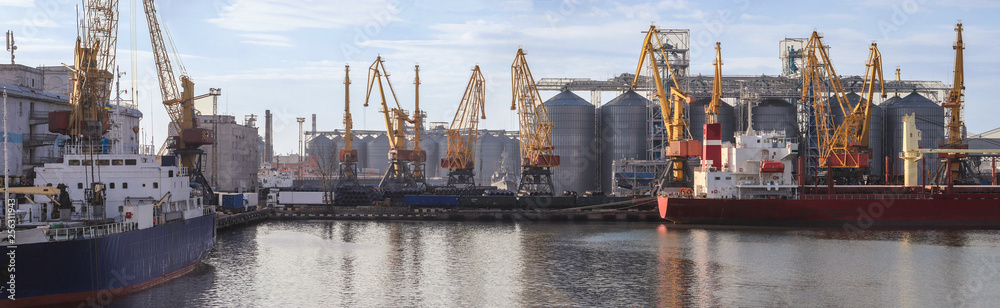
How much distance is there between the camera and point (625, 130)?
359ft

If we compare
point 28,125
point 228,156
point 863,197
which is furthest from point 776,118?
point 28,125

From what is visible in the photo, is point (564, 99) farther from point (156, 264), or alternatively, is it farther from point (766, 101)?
point (156, 264)

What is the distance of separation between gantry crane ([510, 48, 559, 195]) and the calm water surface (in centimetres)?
3094

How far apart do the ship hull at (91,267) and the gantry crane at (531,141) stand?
6005cm

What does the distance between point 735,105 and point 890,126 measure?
20.4 metres

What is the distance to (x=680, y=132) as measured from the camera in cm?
8044

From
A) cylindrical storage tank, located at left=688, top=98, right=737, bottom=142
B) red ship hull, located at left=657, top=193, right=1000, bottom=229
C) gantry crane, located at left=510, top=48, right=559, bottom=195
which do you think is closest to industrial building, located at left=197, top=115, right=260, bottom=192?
gantry crane, located at left=510, top=48, right=559, bottom=195

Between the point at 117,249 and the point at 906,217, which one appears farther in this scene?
the point at 906,217

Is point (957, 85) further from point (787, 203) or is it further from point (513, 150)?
point (513, 150)

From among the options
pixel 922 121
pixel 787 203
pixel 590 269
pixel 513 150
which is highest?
pixel 922 121

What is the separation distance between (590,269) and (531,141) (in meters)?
54.1

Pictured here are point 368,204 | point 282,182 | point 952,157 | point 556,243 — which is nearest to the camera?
point 556,243

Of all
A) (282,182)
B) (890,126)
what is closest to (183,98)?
(282,182)

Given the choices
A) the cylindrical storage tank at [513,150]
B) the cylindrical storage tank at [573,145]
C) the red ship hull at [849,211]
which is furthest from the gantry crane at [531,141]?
the cylindrical storage tank at [513,150]
